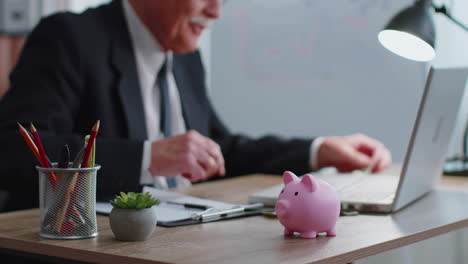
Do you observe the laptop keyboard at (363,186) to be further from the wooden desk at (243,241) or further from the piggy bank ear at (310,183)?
the piggy bank ear at (310,183)

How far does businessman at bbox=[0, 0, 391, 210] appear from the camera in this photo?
4.61 feet

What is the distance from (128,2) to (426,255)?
114 cm

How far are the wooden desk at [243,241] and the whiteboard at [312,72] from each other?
5.35ft

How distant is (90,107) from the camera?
169 cm

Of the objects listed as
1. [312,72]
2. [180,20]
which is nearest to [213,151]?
[180,20]

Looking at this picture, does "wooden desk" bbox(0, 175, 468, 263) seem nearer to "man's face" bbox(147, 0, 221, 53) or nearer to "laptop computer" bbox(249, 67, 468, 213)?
"laptop computer" bbox(249, 67, 468, 213)

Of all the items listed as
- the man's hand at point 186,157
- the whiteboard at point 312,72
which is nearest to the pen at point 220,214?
the man's hand at point 186,157

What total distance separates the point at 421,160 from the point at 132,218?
0.60 meters

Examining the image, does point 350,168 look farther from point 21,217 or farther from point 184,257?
point 184,257

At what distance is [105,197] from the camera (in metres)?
1.33

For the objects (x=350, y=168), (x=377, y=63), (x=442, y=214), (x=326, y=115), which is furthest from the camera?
(x=326, y=115)

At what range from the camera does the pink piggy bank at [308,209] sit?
0.96 m

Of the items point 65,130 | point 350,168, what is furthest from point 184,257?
point 350,168

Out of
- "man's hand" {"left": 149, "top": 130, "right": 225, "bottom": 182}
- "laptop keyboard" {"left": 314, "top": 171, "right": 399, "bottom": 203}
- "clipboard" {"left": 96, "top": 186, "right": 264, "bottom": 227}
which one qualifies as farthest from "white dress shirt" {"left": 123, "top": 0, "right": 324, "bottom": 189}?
"clipboard" {"left": 96, "top": 186, "right": 264, "bottom": 227}
